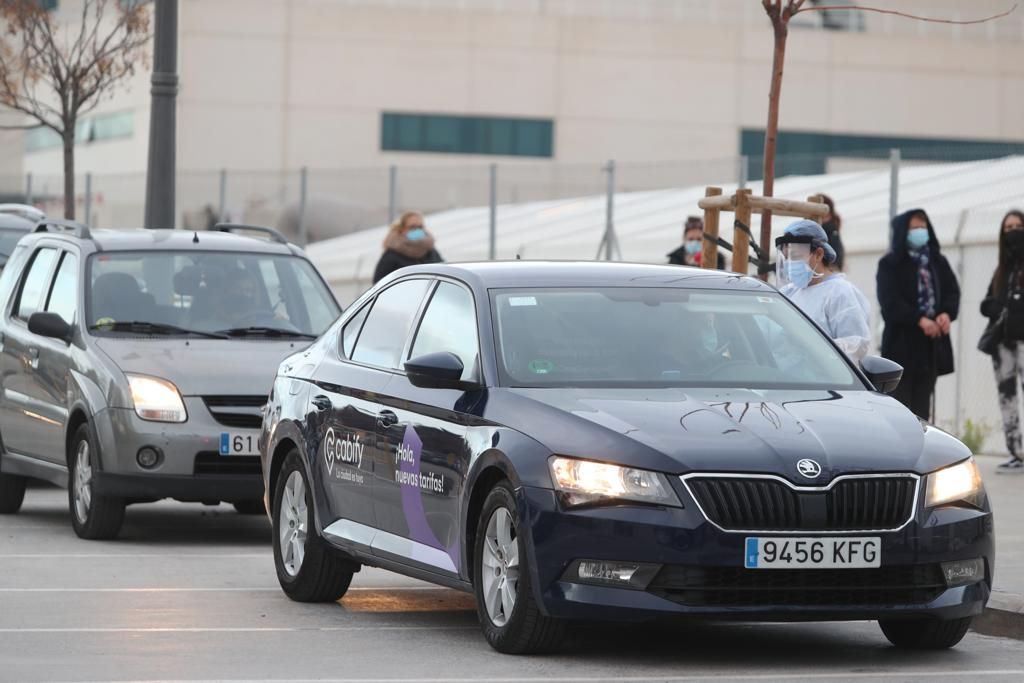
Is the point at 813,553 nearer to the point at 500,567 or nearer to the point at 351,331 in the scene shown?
the point at 500,567

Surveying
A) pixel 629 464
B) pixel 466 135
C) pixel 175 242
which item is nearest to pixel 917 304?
pixel 175 242

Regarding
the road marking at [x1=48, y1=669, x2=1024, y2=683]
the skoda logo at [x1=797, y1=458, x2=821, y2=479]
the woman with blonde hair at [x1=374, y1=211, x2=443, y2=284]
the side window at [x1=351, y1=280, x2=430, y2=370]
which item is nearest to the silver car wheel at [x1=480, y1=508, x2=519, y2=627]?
the road marking at [x1=48, y1=669, x2=1024, y2=683]

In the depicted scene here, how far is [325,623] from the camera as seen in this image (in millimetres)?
9312

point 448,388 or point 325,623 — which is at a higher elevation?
point 448,388

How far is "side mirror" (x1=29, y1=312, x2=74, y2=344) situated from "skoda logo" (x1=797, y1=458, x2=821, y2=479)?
652 cm

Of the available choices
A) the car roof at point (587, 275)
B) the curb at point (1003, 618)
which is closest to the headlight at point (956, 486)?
the curb at point (1003, 618)

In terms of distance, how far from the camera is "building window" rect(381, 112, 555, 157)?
7006cm

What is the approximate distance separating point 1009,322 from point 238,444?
21.4ft

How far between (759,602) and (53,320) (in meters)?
6.50

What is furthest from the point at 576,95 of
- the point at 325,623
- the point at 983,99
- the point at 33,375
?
the point at 325,623

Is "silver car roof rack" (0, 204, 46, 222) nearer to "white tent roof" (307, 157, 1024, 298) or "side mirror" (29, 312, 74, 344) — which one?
"side mirror" (29, 312, 74, 344)

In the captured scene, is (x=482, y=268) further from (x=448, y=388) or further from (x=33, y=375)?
(x=33, y=375)

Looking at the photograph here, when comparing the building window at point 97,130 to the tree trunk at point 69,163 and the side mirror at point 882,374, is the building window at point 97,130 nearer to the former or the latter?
the tree trunk at point 69,163

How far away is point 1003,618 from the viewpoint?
9188mm
